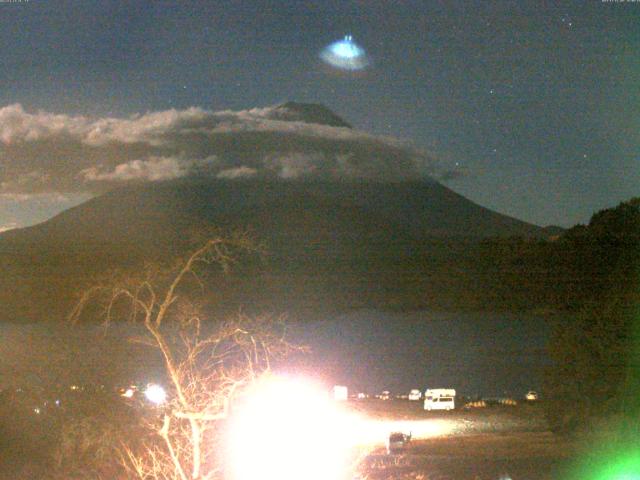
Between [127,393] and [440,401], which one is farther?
[440,401]

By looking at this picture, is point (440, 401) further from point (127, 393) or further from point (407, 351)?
point (407, 351)

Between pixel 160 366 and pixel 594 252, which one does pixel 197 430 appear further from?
pixel 594 252

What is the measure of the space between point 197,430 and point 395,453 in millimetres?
14033

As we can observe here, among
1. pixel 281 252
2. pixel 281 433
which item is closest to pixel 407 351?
pixel 281 252

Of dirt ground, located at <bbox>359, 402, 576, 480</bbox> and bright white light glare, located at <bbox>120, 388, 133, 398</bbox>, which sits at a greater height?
bright white light glare, located at <bbox>120, 388, 133, 398</bbox>

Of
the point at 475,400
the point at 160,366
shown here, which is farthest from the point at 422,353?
the point at 160,366

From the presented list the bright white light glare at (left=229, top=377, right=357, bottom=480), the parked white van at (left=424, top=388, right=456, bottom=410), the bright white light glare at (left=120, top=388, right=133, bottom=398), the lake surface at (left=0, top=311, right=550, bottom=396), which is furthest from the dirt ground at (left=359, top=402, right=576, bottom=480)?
the bright white light glare at (left=229, top=377, right=357, bottom=480)

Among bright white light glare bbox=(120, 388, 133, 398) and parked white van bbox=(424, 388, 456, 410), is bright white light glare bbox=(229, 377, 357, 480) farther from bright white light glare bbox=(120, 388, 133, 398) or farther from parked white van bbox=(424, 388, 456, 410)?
parked white van bbox=(424, 388, 456, 410)

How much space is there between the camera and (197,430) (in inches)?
329

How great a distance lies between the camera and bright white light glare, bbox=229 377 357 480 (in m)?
8.59

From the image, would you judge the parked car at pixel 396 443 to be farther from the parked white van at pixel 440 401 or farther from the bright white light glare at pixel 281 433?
the parked white van at pixel 440 401

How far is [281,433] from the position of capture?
874 centimetres

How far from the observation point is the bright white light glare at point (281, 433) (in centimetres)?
859

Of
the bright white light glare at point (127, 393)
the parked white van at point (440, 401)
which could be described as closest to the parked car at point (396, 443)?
the bright white light glare at point (127, 393)
